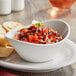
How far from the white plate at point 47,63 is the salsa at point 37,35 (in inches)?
3.3

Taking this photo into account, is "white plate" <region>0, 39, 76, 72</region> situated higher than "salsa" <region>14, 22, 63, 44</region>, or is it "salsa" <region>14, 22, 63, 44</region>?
"salsa" <region>14, 22, 63, 44</region>

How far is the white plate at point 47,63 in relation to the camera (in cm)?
126

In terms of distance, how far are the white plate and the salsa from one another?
0.27 ft

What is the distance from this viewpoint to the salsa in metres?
1.33

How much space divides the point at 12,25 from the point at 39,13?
2.10ft

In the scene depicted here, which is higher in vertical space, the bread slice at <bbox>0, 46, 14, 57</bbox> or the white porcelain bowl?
the white porcelain bowl

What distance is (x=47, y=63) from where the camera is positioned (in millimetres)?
1344

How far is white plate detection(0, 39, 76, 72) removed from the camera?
1260mm

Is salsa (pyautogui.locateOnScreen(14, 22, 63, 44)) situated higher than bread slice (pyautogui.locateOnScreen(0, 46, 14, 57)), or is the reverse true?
salsa (pyautogui.locateOnScreen(14, 22, 63, 44))

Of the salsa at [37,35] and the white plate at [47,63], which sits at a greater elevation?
the salsa at [37,35]

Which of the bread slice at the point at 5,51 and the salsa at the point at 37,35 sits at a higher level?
the salsa at the point at 37,35

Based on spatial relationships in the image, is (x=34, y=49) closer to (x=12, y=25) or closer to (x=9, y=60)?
(x=9, y=60)

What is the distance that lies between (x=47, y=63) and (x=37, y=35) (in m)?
0.13

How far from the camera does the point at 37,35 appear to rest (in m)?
1.36
